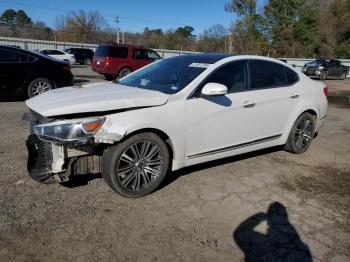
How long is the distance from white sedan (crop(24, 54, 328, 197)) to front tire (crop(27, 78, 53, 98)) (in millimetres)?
5385

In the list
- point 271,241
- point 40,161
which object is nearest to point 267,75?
point 271,241

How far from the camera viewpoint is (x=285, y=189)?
472 cm

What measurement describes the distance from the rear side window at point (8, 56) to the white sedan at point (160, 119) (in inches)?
219

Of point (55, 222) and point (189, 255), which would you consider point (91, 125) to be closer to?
point (55, 222)

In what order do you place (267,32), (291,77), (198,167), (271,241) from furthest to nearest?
1. (267,32)
2. (291,77)
3. (198,167)
4. (271,241)

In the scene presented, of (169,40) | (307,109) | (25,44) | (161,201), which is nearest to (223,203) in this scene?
(161,201)

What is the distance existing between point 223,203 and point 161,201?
70 centimetres

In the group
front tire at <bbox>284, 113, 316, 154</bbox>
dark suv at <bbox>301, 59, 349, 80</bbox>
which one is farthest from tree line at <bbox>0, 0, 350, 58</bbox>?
front tire at <bbox>284, 113, 316, 154</bbox>

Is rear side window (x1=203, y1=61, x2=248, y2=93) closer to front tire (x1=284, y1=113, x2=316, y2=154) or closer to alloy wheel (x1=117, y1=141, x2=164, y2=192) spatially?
alloy wheel (x1=117, y1=141, x2=164, y2=192)

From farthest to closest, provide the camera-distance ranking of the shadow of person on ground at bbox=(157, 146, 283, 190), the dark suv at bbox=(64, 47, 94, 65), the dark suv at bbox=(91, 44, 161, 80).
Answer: the dark suv at bbox=(64, 47, 94, 65)
the dark suv at bbox=(91, 44, 161, 80)
the shadow of person on ground at bbox=(157, 146, 283, 190)

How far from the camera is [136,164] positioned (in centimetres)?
412

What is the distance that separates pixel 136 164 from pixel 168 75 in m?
1.47

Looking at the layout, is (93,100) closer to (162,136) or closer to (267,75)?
(162,136)

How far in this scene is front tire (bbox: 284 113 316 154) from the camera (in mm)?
6032
